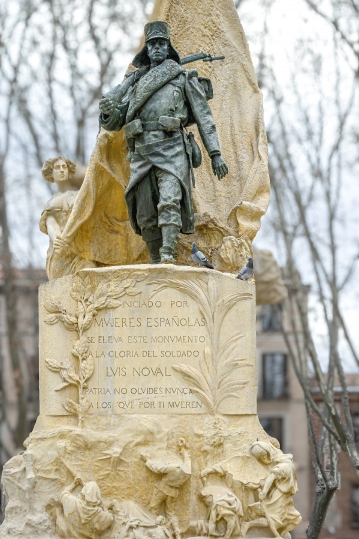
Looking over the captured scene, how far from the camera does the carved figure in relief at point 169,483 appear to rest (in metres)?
9.00

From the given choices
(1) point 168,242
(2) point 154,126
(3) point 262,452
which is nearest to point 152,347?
(1) point 168,242

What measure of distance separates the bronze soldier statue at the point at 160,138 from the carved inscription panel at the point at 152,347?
52cm

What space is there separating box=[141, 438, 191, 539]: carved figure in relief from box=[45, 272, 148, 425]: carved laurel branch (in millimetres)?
864

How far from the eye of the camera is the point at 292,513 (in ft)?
30.2

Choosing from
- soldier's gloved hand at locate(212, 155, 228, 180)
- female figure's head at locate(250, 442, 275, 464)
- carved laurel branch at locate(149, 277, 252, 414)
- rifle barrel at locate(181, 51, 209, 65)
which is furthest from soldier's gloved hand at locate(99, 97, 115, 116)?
female figure's head at locate(250, 442, 275, 464)

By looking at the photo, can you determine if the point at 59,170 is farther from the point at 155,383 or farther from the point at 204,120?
the point at 155,383

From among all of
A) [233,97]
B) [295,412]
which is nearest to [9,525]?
[233,97]

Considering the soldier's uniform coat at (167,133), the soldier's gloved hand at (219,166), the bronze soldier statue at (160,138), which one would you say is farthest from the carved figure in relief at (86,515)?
the soldier's gloved hand at (219,166)

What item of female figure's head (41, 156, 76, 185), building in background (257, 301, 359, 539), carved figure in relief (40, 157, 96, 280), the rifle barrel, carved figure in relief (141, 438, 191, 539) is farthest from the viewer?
building in background (257, 301, 359, 539)

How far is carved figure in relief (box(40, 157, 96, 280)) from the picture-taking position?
11.1 m

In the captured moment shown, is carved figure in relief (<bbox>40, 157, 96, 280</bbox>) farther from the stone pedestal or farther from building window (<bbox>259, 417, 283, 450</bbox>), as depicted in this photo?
building window (<bbox>259, 417, 283, 450</bbox>)

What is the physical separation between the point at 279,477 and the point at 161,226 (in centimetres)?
256

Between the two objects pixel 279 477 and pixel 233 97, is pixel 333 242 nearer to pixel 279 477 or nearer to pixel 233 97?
pixel 233 97

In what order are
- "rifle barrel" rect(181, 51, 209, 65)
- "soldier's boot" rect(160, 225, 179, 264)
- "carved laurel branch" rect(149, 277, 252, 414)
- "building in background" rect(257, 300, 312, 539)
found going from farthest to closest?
"building in background" rect(257, 300, 312, 539) → "rifle barrel" rect(181, 51, 209, 65) → "soldier's boot" rect(160, 225, 179, 264) → "carved laurel branch" rect(149, 277, 252, 414)
